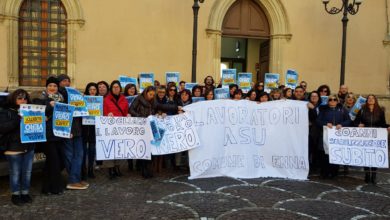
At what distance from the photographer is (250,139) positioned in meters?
7.01

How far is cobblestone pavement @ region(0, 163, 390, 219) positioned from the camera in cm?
482

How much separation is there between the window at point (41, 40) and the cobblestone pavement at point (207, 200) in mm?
6687

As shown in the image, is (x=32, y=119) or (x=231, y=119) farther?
(x=231, y=119)

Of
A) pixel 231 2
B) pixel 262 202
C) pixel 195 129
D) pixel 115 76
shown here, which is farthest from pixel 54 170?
pixel 231 2

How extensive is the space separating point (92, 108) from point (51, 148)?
1044 millimetres

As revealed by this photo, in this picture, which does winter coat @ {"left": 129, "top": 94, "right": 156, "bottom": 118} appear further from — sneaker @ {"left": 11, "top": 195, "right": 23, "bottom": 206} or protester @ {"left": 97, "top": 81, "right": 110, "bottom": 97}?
sneaker @ {"left": 11, "top": 195, "right": 23, "bottom": 206}

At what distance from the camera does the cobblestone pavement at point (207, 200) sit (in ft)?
15.8

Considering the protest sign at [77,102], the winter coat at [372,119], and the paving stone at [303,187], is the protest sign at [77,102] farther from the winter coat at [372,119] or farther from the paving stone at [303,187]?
the winter coat at [372,119]

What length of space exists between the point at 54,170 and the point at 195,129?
2.53m

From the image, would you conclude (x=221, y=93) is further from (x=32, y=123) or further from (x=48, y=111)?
(x=32, y=123)

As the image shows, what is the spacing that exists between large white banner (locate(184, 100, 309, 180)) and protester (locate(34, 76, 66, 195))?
233 cm

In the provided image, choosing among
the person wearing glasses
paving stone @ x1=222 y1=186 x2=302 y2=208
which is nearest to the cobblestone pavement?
paving stone @ x1=222 y1=186 x2=302 y2=208

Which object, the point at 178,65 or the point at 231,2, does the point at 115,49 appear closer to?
the point at 178,65

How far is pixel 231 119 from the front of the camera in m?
7.02
